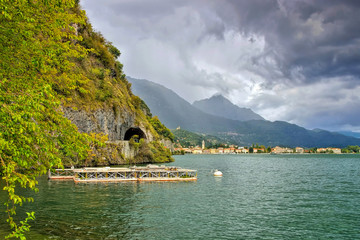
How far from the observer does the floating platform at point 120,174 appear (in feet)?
158

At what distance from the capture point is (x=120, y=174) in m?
50.7

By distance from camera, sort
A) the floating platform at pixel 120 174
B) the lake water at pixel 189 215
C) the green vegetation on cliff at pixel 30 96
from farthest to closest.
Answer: the floating platform at pixel 120 174 → the lake water at pixel 189 215 → the green vegetation on cliff at pixel 30 96

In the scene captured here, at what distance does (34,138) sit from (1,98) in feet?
6.13

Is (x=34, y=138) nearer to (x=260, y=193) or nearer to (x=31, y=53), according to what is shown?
(x=31, y=53)

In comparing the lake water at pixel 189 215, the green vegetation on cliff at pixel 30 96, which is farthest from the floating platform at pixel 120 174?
the green vegetation on cliff at pixel 30 96

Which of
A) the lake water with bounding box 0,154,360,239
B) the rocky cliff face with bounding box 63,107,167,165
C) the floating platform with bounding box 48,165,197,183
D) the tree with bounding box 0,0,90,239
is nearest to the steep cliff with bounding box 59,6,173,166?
the rocky cliff face with bounding box 63,107,167,165

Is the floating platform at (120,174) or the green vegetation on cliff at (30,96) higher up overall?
the green vegetation on cliff at (30,96)

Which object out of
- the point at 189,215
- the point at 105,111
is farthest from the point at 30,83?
the point at 105,111

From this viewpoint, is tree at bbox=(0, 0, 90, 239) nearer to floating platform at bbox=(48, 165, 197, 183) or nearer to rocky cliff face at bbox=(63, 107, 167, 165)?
floating platform at bbox=(48, 165, 197, 183)

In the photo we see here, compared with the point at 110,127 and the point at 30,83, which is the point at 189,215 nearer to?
the point at 30,83

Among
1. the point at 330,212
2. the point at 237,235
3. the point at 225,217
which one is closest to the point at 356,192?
the point at 330,212

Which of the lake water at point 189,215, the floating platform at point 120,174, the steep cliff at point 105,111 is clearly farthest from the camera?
the steep cliff at point 105,111

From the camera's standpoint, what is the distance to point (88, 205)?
2744 cm

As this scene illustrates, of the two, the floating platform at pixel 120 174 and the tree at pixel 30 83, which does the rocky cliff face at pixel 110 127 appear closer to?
the floating platform at pixel 120 174
